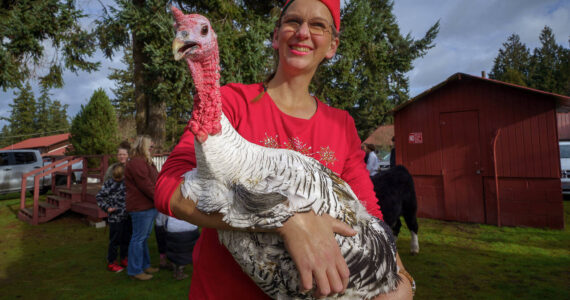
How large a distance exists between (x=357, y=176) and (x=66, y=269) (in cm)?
790

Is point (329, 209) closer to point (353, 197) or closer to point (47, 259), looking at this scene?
point (353, 197)

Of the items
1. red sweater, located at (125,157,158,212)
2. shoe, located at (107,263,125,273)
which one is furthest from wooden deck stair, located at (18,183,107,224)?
red sweater, located at (125,157,158,212)

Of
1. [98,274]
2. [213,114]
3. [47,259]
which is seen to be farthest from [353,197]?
[47,259]

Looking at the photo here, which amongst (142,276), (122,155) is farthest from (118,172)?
(142,276)

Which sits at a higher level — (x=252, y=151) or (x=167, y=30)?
(x=167, y=30)

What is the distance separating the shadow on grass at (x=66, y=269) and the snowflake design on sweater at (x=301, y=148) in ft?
15.8

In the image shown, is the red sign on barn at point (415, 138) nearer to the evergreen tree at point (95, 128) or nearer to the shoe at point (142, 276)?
the shoe at point (142, 276)

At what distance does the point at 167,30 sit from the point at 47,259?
8372 mm

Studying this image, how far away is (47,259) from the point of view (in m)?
7.47

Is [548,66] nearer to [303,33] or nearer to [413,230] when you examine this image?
[413,230]

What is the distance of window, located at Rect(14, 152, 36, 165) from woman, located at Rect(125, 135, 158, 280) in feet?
54.5

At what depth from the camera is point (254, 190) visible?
1.15 meters

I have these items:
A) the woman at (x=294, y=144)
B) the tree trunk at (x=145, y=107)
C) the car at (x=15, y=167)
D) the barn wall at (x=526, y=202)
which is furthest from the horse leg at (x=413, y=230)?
the car at (x=15, y=167)

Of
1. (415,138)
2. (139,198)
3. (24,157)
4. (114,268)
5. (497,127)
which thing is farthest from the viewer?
(24,157)
